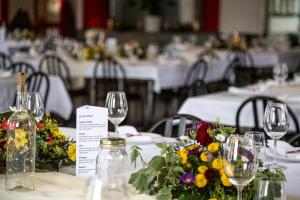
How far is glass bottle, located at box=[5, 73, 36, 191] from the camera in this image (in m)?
2.07

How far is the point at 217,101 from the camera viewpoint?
4.62 m

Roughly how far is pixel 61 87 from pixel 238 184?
460 centimetres

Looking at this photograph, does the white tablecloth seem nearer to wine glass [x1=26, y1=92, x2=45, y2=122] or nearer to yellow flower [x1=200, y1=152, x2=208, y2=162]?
wine glass [x1=26, y1=92, x2=45, y2=122]

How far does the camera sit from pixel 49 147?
2.37 metres

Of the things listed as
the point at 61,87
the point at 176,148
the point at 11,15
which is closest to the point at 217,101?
the point at 61,87

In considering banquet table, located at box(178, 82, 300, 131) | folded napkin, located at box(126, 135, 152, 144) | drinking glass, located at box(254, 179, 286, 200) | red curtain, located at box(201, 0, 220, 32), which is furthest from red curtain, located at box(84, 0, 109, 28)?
drinking glass, located at box(254, 179, 286, 200)

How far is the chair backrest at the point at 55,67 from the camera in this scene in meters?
7.54

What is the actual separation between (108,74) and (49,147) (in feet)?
17.3

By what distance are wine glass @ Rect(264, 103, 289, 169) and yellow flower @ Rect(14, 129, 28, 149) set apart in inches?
34.0

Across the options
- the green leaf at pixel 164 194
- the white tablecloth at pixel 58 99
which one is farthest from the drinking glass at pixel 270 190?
the white tablecloth at pixel 58 99

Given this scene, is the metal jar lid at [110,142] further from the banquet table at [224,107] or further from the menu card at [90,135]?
the banquet table at [224,107]

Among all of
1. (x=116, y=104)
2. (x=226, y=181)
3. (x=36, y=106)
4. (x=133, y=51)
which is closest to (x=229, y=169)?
(x=226, y=181)

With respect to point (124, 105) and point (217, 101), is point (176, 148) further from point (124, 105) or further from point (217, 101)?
point (217, 101)

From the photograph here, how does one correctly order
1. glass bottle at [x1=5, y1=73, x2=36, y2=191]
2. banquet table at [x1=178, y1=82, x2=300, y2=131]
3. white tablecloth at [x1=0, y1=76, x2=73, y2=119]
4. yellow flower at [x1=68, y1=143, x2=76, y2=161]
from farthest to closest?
white tablecloth at [x1=0, y1=76, x2=73, y2=119], banquet table at [x1=178, y1=82, x2=300, y2=131], yellow flower at [x1=68, y1=143, x2=76, y2=161], glass bottle at [x1=5, y1=73, x2=36, y2=191]
